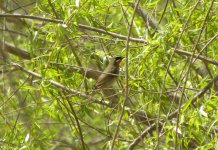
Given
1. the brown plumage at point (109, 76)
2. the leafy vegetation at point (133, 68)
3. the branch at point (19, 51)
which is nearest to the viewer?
the leafy vegetation at point (133, 68)

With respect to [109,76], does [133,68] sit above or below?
above

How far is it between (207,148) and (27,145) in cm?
166

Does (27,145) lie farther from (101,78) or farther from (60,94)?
(101,78)

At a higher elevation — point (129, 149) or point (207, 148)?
point (207, 148)

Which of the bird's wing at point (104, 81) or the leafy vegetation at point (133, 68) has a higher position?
the leafy vegetation at point (133, 68)

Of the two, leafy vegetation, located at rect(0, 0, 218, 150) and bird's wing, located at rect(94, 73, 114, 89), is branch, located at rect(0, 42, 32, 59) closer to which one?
leafy vegetation, located at rect(0, 0, 218, 150)

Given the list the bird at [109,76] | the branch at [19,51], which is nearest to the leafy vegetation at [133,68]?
the bird at [109,76]

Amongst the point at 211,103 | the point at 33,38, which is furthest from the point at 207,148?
the point at 33,38

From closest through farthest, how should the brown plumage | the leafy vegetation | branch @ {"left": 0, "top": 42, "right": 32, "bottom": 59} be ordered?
the leafy vegetation, the brown plumage, branch @ {"left": 0, "top": 42, "right": 32, "bottom": 59}

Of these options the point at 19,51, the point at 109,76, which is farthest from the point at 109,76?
the point at 19,51

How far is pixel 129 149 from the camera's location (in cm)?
489

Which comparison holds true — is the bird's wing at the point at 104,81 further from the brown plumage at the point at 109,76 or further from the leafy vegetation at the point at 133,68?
the leafy vegetation at the point at 133,68

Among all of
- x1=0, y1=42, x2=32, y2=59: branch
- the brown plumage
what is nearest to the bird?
the brown plumage

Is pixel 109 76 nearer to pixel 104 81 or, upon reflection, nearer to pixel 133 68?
pixel 104 81
